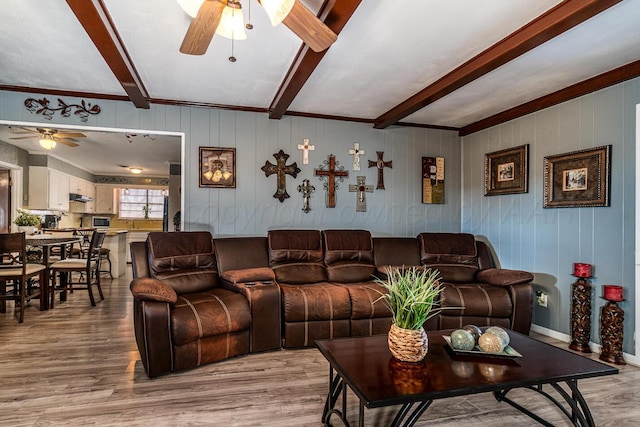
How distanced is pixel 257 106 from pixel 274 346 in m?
2.60

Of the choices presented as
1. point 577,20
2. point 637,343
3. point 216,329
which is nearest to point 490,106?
point 577,20

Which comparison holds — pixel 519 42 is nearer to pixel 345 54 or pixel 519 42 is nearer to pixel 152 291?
pixel 345 54

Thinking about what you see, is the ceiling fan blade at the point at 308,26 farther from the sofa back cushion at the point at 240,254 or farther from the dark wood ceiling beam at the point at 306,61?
the sofa back cushion at the point at 240,254

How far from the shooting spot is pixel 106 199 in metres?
9.45

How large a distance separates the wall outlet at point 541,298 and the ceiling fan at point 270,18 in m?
3.32

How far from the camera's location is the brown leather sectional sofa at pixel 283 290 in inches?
104

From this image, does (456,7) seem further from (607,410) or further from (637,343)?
(637,343)

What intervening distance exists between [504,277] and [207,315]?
2.76m

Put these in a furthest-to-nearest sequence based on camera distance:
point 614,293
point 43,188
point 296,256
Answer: point 43,188
point 296,256
point 614,293

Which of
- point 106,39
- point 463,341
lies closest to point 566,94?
point 463,341

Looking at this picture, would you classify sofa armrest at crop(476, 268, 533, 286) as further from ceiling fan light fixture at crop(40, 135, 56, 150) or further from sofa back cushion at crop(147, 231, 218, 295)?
ceiling fan light fixture at crop(40, 135, 56, 150)

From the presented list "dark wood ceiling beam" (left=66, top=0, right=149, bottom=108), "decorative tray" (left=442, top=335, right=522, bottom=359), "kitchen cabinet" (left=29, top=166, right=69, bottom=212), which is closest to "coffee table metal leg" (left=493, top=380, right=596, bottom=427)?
"decorative tray" (left=442, top=335, right=522, bottom=359)

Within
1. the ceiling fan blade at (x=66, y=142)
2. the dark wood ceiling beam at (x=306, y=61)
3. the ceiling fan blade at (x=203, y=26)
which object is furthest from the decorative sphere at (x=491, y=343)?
the ceiling fan blade at (x=66, y=142)

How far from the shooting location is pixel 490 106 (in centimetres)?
402
